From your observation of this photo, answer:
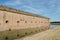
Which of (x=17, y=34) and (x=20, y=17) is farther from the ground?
(x=20, y=17)

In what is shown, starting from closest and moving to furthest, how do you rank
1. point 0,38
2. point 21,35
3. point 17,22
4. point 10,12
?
1. point 0,38
2. point 10,12
3. point 17,22
4. point 21,35

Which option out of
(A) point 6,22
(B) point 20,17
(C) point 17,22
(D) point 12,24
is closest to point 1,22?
(A) point 6,22

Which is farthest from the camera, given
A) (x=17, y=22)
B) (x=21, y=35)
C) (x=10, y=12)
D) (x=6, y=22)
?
(x=21, y=35)

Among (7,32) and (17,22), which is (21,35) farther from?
(7,32)

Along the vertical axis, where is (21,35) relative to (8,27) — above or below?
below

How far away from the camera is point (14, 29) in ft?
23.6

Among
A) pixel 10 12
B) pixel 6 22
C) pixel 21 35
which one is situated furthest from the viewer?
pixel 21 35

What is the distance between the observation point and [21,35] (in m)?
8.39

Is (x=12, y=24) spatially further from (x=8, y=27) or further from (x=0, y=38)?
(x=0, y=38)

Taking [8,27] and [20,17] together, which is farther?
[20,17]

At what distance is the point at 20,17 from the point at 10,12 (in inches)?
51.2

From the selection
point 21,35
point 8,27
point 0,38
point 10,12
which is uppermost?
point 10,12

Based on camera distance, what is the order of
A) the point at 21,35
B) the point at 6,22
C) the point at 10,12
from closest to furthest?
the point at 6,22, the point at 10,12, the point at 21,35

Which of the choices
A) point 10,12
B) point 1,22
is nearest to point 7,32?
point 1,22
